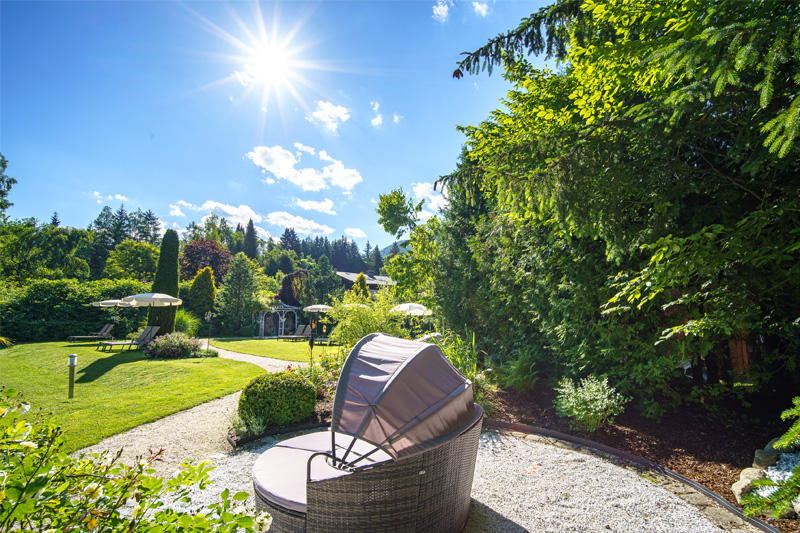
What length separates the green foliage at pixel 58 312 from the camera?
16.2 metres

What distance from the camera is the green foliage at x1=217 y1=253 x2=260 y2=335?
82.0 feet

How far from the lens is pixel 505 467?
4.76 metres

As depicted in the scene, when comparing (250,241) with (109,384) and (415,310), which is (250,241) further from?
(415,310)

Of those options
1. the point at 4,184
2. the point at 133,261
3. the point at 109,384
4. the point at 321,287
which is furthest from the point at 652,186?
the point at 133,261

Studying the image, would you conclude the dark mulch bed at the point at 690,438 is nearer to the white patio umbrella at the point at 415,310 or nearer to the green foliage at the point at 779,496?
the green foliage at the point at 779,496

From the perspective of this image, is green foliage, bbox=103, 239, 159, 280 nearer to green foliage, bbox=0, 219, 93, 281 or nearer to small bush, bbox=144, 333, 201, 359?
green foliage, bbox=0, 219, 93, 281

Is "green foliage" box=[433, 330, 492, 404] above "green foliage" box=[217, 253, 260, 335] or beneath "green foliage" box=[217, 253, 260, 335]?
beneath

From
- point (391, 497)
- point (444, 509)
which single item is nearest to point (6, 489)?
point (391, 497)

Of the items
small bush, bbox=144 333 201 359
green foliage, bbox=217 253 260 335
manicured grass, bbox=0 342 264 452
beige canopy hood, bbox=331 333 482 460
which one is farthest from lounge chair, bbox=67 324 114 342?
beige canopy hood, bbox=331 333 482 460

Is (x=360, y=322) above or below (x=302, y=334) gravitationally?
above

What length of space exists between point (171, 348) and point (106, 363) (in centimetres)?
209

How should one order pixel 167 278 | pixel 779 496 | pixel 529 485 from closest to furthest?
pixel 779 496 < pixel 529 485 < pixel 167 278

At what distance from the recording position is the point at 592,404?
5.54m

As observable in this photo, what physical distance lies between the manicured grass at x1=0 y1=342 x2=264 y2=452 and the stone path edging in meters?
6.65
